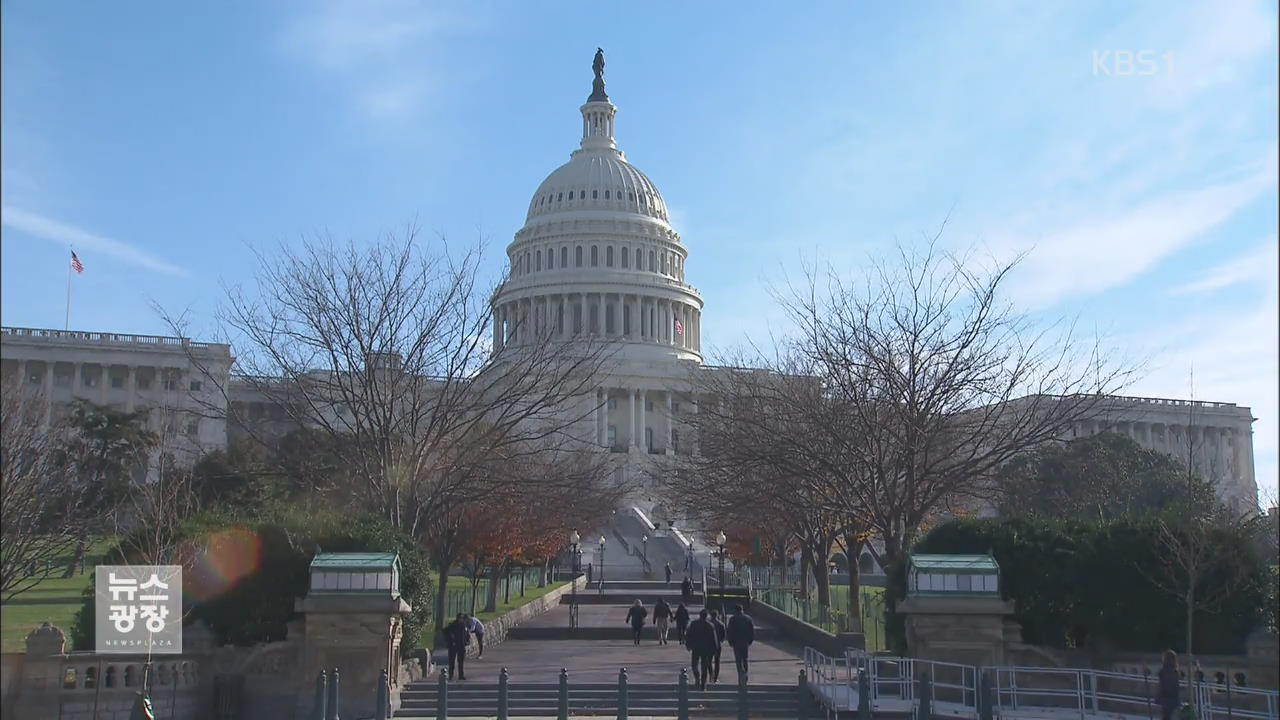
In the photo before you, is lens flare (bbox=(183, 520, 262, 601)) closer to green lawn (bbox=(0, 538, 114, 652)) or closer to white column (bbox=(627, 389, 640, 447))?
green lawn (bbox=(0, 538, 114, 652))

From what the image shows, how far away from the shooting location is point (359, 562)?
22.7 m

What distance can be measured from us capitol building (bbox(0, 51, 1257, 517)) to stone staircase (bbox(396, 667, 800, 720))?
85610 millimetres

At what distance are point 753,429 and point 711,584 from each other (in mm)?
32996

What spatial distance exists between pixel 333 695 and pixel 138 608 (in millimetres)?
3970

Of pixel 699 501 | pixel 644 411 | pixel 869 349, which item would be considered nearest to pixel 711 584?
pixel 699 501

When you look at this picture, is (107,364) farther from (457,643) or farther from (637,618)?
(457,643)

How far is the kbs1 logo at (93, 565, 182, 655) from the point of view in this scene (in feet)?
73.0

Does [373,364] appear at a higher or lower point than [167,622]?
higher

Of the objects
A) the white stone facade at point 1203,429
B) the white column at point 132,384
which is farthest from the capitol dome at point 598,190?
the white stone facade at point 1203,429

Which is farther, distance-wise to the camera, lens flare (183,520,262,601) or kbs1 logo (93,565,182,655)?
lens flare (183,520,262,601)

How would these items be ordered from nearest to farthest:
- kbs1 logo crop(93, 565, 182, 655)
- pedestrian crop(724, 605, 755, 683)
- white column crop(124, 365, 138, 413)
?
kbs1 logo crop(93, 565, 182, 655), pedestrian crop(724, 605, 755, 683), white column crop(124, 365, 138, 413)

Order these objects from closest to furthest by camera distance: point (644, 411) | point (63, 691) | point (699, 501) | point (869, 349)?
1. point (63, 691)
2. point (869, 349)
3. point (699, 501)
4. point (644, 411)

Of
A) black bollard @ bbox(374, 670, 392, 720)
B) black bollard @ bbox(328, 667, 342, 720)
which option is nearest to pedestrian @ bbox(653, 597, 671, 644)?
black bollard @ bbox(328, 667, 342, 720)

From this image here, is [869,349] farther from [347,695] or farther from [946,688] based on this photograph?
[347,695]
